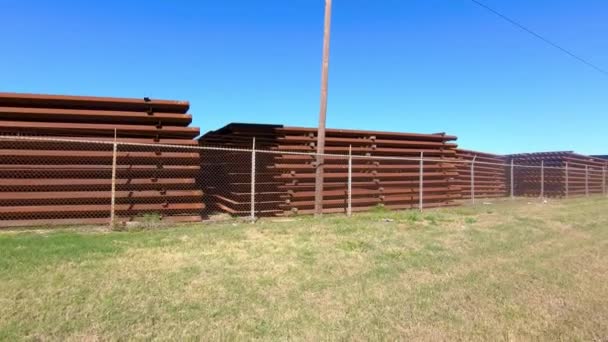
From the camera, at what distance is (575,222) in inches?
506

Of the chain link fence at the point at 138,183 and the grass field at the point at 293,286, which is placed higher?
the chain link fence at the point at 138,183

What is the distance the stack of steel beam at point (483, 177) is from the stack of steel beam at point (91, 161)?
1391cm

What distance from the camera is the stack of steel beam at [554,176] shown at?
26.2 metres

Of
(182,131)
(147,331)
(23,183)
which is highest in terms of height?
(182,131)

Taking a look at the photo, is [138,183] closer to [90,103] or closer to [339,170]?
[90,103]

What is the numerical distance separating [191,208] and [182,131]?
1755mm

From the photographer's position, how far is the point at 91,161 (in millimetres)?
10617

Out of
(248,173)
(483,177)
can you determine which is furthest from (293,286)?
(483,177)

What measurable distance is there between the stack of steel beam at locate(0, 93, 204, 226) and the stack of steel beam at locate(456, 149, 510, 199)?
45.6 feet

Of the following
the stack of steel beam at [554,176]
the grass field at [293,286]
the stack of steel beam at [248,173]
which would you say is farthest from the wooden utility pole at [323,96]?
the stack of steel beam at [554,176]

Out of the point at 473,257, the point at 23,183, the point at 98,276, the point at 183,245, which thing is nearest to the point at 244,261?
the point at 183,245

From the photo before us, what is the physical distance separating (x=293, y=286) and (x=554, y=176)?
24.7 m

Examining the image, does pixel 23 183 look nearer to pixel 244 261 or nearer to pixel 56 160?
pixel 56 160

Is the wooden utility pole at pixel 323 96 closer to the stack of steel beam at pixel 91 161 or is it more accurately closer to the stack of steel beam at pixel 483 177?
the stack of steel beam at pixel 91 161
